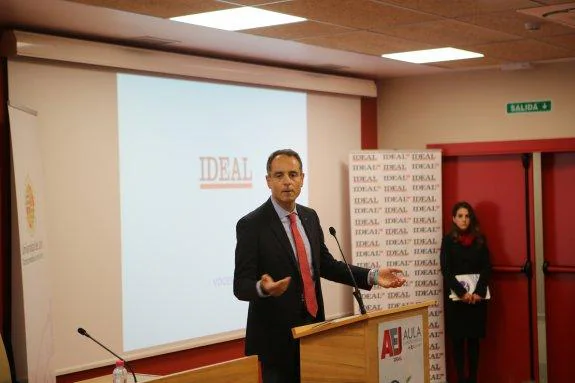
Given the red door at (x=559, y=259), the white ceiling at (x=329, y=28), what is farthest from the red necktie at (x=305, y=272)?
the red door at (x=559, y=259)

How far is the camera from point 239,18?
16.6 feet

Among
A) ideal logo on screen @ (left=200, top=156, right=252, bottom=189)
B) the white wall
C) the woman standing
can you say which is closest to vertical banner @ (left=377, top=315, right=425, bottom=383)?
ideal logo on screen @ (left=200, top=156, right=252, bottom=189)

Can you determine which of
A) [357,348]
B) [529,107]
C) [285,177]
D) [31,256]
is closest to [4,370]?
[31,256]

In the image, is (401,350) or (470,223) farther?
(470,223)

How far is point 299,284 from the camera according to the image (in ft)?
13.2

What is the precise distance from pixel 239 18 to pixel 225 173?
1.84 meters

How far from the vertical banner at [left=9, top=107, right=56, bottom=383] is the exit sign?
430 cm

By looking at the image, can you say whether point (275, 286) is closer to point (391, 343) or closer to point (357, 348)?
point (357, 348)

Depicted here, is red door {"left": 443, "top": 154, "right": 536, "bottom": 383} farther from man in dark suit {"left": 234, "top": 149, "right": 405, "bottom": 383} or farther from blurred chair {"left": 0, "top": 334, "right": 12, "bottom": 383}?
blurred chair {"left": 0, "top": 334, "right": 12, "bottom": 383}

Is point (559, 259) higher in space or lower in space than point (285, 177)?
lower

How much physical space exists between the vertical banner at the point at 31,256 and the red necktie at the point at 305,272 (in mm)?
1543

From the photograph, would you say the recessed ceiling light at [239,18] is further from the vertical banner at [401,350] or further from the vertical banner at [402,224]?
the vertical banner at [402,224]

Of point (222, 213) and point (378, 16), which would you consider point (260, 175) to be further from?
point (378, 16)

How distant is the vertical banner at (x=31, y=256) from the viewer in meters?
4.69
